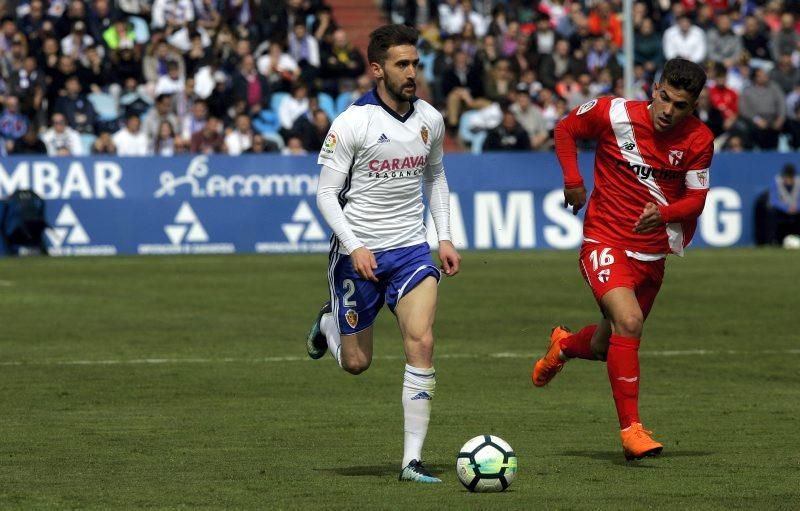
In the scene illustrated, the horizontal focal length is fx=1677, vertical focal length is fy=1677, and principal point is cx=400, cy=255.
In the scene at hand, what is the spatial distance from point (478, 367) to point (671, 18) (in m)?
23.2

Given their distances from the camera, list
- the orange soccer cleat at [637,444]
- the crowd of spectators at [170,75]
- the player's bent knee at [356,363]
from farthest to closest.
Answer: the crowd of spectators at [170,75] → the player's bent knee at [356,363] → the orange soccer cleat at [637,444]

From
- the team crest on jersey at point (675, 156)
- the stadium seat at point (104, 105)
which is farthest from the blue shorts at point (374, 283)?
the stadium seat at point (104, 105)

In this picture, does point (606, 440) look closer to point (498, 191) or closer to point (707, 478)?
point (707, 478)

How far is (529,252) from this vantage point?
27.6 meters

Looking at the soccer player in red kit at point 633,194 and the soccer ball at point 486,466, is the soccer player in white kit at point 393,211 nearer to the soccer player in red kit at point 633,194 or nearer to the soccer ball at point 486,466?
the soccer ball at point 486,466

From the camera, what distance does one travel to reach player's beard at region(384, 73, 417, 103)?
27.6ft

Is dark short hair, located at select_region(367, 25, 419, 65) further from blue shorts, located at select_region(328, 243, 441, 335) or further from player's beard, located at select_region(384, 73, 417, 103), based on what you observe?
blue shorts, located at select_region(328, 243, 441, 335)

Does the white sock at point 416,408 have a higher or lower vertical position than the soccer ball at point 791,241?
higher

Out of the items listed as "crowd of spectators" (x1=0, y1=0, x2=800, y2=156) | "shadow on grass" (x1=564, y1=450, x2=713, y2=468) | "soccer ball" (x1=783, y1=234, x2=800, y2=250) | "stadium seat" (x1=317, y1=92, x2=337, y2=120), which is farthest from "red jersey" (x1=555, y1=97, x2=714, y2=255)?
"stadium seat" (x1=317, y1=92, x2=337, y2=120)

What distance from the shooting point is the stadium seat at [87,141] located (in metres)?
28.8

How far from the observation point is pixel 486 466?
7.89 meters

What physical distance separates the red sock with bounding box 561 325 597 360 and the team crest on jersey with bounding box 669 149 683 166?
124 centimetres

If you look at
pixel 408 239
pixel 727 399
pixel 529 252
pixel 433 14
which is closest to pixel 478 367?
pixel 727 399

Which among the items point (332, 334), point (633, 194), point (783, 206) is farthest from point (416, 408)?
point (783, 206)
